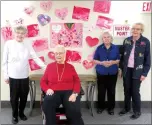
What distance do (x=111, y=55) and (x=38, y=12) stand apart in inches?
53.0

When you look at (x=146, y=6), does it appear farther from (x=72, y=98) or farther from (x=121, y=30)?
(x=72, y=98)

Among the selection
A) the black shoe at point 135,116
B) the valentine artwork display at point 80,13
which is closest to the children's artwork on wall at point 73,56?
the valentine artwork display at point 80,13

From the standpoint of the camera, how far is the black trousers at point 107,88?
3627mm

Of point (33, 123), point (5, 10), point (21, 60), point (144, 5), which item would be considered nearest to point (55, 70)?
point (21, 60)

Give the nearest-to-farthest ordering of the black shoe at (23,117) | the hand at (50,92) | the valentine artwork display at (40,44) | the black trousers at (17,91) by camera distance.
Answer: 1. the hand at (50,92)
2. the black trousers at (17,91)
3. the black shoe at (23,117)
4. the valentine artwork display at (40,44)

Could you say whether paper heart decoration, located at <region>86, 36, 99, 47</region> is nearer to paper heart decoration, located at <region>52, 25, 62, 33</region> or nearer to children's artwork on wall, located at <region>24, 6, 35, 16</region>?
paper heart decoration, located at <region>52, 25, 62, 33</region>

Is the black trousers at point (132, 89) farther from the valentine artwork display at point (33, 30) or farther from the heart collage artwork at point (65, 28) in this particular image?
the valentine artwork display at point (33, 30)

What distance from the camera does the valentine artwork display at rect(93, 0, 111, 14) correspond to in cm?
371

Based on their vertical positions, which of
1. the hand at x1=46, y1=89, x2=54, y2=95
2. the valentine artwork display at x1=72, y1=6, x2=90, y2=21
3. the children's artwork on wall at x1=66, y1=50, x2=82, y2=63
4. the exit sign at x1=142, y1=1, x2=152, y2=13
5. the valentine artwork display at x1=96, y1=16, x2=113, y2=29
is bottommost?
the hand at x1=46, y1=89, x2=54, y2=95

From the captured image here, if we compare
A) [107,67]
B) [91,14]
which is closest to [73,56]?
[107,67]

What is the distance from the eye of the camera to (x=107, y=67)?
3557 millimetres

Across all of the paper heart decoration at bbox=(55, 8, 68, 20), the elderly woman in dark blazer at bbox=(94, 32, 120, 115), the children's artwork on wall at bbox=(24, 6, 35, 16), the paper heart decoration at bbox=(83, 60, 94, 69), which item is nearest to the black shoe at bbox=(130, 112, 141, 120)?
the elderly woman in dark blazer at bbox=(94, 32, 120, 115)

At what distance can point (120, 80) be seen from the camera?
3945 mm

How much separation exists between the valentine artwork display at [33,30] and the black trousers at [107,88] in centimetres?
122
